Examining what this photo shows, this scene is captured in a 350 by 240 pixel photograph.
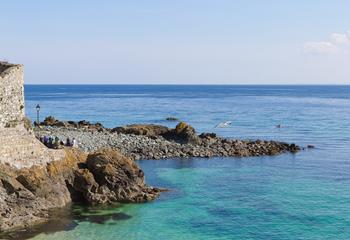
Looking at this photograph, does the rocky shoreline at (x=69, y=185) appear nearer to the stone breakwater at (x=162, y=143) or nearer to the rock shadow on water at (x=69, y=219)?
the rock shadow on water at (x=69, y=219)

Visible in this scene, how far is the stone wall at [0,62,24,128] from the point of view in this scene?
32.2 metres

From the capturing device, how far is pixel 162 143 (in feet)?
192

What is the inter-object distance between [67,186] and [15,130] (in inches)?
206

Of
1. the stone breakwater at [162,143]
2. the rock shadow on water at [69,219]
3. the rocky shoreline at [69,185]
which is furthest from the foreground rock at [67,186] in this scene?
the stone breakwater at [162,143]

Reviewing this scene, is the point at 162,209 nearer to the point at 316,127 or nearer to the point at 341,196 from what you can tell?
the point at 341,196

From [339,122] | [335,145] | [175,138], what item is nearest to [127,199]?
[175,138]

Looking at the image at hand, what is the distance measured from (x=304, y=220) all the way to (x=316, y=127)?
5563 cm

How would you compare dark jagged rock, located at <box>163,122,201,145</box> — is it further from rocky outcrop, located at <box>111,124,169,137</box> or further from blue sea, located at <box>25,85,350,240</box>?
blue sea, located at <box>25,85,350,240</box>

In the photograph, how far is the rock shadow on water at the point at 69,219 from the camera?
89.6 feet

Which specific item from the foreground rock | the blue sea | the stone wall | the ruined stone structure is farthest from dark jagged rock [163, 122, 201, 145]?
the stone wall

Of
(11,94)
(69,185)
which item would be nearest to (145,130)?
(69,185)

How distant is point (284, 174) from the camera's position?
46250mm

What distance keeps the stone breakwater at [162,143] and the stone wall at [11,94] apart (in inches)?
693

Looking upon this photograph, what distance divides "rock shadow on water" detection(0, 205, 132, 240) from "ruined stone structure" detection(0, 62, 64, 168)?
3.97 m
